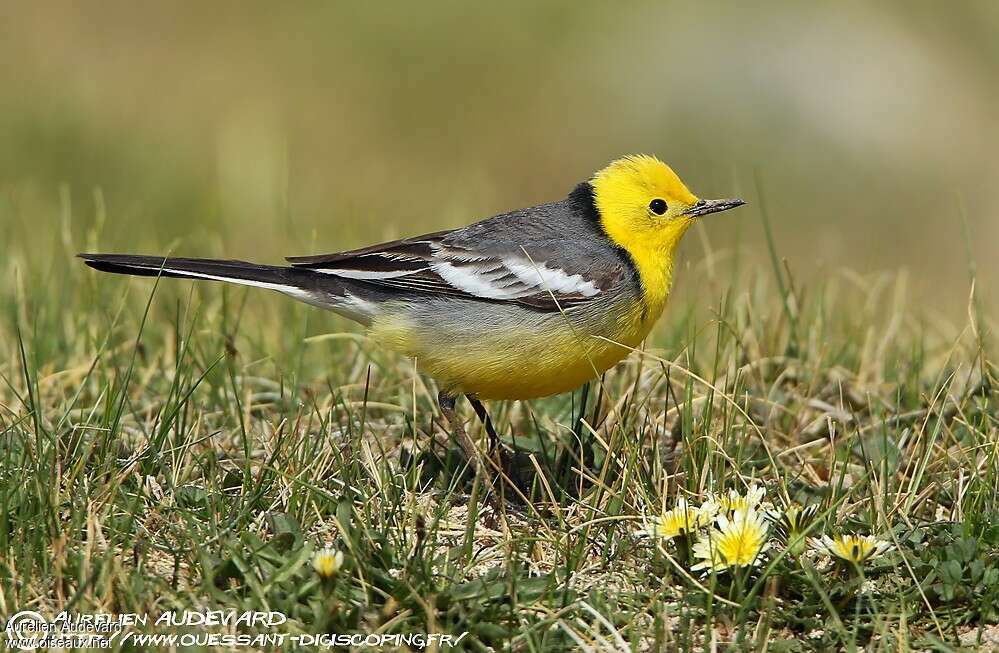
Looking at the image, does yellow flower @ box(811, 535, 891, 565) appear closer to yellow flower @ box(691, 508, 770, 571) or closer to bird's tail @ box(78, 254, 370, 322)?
yellow flower @ box(691, 508, 770, 571)

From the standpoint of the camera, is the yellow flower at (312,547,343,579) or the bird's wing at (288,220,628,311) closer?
the yellow flower at (312,547,343,579)

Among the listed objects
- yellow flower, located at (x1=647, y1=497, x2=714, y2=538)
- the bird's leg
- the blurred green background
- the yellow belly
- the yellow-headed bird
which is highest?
the blurred green background

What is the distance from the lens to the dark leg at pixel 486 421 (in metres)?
5.23

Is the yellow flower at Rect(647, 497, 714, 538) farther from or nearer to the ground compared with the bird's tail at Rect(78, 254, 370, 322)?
nearer to the ground

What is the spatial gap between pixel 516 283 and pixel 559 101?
9924 millimetres

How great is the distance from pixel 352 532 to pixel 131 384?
7.01 ft

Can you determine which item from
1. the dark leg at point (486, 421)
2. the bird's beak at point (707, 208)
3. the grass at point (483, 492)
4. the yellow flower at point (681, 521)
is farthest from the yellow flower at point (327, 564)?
the bird's beak at point (707, 208)

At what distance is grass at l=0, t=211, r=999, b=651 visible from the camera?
3736 mm

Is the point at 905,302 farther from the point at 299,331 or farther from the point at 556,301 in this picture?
the point at 299,331

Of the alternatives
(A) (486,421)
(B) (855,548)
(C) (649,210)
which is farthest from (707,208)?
(B) (855,548)

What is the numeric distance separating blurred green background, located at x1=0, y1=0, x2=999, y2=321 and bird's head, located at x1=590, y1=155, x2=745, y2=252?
5.62m

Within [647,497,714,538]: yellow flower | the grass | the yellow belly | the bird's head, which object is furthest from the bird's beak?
[647,497,714,538]: yellow flower

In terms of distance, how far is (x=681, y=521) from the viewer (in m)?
4.05

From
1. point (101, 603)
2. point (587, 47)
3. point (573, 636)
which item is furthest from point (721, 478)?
point (587, 47)
